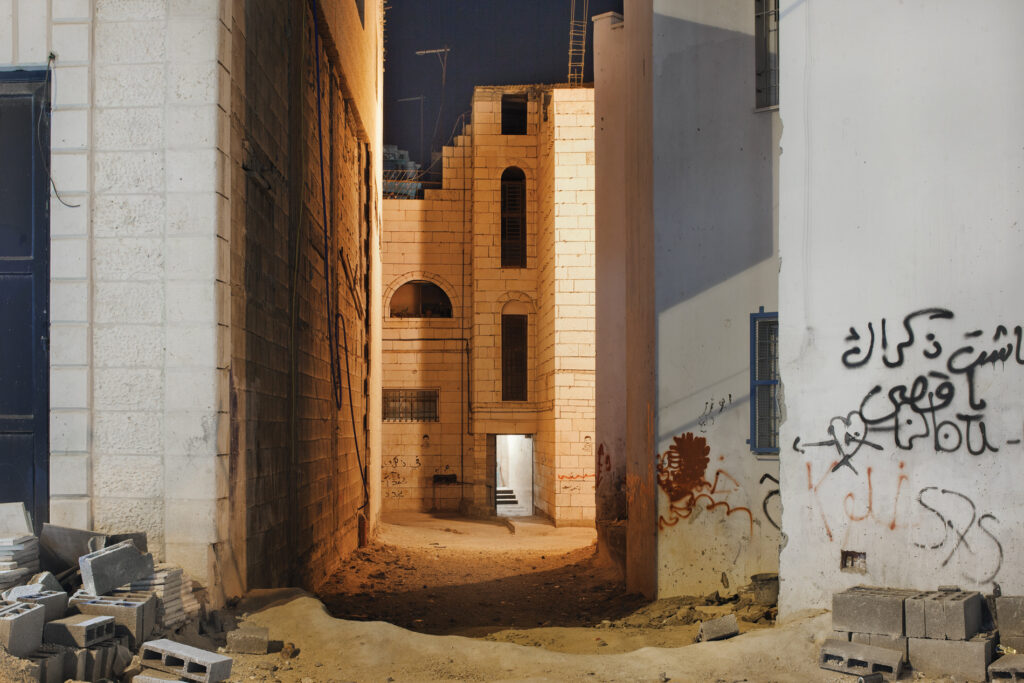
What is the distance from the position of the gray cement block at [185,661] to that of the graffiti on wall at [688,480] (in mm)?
4702

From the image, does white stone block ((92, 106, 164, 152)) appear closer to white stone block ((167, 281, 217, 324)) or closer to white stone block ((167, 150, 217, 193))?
white stone block ((167, 150, 217, 193))

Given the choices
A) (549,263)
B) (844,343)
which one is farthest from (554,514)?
(844,343)

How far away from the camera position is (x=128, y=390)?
20.8ft

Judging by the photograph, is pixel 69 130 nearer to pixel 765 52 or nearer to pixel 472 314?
pixel 765 52

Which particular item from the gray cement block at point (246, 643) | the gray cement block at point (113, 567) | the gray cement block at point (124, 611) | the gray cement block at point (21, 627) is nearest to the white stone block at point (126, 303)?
the gray cement block at point (113, 567)

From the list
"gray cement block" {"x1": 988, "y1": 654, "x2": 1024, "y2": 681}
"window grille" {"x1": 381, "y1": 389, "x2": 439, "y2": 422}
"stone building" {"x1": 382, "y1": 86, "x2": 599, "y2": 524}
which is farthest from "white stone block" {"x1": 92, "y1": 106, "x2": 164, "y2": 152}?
"window grille" {"x1": 381, "y1": 389, "x2": 439, "y2": 422}

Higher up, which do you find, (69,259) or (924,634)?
(69,259)

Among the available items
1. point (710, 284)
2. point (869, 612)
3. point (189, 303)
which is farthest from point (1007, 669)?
point (189, 303)

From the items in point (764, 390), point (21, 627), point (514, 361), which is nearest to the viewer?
point (21, 627)

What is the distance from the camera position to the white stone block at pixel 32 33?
255 inches

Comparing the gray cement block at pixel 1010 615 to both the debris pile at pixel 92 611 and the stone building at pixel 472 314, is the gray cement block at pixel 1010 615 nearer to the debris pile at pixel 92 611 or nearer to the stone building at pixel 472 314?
the debris pile at pixel 92 611

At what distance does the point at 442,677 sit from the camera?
590 centimetres

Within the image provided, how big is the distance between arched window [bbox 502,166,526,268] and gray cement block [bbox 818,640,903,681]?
60.2ft

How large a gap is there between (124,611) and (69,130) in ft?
11.2
